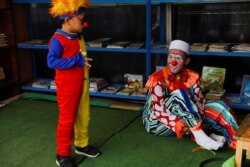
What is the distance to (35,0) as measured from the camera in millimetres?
3840

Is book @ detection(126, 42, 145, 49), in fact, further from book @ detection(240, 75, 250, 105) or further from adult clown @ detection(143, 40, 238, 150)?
book @ detection(240, 75, 250, 105)

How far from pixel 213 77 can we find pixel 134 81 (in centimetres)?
89

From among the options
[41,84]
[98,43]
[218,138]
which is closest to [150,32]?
[98,43]

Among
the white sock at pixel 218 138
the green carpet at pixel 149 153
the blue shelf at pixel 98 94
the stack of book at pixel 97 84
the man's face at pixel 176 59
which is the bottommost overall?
the green carpet at pixel 149 153

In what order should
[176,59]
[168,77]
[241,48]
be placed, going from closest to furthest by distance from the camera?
[176,59], [168,77], [241,48]

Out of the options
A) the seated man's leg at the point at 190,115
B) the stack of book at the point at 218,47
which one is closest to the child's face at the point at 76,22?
the seated man's leg at the point at 190,115

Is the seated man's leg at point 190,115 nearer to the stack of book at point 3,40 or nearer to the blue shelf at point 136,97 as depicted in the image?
the blue shelf at point 136,97

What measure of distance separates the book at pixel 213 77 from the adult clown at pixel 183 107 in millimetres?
528

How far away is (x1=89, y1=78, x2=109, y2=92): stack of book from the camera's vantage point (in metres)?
3.85

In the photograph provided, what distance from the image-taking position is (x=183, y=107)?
2.66m

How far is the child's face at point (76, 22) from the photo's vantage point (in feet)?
7.30

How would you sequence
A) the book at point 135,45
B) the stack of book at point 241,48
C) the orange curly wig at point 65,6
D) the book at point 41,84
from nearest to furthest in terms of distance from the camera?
the orange curly wig at point 65,6
the stack of book at point 241,48
the book at point 135,45
the book at point 41,84

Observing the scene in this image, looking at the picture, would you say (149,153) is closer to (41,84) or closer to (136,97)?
(136,97)

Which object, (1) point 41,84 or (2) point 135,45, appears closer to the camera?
(2) point 135,45
